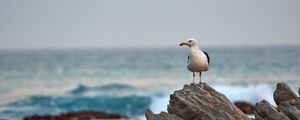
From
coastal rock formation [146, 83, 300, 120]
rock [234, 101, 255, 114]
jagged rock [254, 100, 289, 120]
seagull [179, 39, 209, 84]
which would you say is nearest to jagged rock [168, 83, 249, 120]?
coastal rock formation [146, 83, 300, 120]

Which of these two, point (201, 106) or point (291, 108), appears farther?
point (291, 108)

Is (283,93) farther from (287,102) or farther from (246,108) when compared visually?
(246,108)

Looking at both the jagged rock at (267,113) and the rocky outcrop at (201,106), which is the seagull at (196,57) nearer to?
the rocky outcrop at (201,106)

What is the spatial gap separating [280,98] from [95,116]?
15.1m

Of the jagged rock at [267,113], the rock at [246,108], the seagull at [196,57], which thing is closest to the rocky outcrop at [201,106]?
the jagged rock at [267,113]

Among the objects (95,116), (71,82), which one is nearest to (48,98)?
(71,82)

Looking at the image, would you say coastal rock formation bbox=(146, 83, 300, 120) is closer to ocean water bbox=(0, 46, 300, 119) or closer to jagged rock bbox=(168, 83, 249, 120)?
jagged rock bbox=(168, 83, 249, 120)

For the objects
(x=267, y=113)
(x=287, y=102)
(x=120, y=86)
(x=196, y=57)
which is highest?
(x=196, y=57)

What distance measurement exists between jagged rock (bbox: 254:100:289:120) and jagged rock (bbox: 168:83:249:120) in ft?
1.10

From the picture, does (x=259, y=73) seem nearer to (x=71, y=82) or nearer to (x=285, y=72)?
(x=285, y=72)

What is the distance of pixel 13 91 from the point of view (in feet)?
191

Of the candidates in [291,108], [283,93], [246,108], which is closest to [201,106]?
[291,108]

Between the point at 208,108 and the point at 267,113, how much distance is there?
1.09 metres

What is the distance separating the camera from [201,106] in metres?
13.5
